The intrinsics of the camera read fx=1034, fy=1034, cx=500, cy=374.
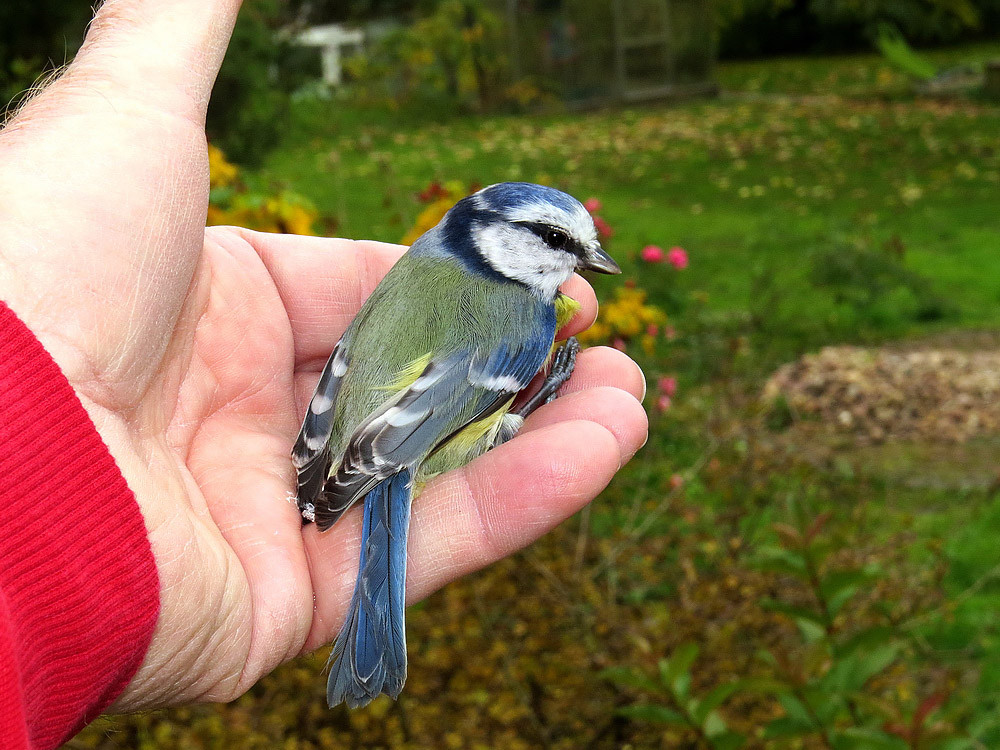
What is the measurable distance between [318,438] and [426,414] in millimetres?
229

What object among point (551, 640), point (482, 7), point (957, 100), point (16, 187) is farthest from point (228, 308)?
point (957, 100)

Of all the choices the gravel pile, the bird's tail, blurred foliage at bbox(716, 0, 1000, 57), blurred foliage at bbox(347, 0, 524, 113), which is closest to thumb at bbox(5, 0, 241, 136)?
the bird's tail

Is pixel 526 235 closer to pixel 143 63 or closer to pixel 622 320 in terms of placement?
pixel 143 63

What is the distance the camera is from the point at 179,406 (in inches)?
81.9

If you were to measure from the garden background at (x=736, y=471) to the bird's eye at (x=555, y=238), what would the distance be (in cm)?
75

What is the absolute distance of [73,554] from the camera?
1.54 metres

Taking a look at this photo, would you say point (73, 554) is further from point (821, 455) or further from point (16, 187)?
Result: point (821, 455)

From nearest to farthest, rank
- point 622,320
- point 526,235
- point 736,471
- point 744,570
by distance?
point 526,235 → point 744,570 → point 622,320 → point 736,471

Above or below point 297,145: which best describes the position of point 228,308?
above

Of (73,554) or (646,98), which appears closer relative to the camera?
(73,554)

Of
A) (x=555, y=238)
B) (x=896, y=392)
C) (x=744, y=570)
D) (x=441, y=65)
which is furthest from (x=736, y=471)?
(x=441, y=65)

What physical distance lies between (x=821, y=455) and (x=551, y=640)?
1.93m

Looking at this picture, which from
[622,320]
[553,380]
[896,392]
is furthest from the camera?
[896,392]

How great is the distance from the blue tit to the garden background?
1.97 ft
